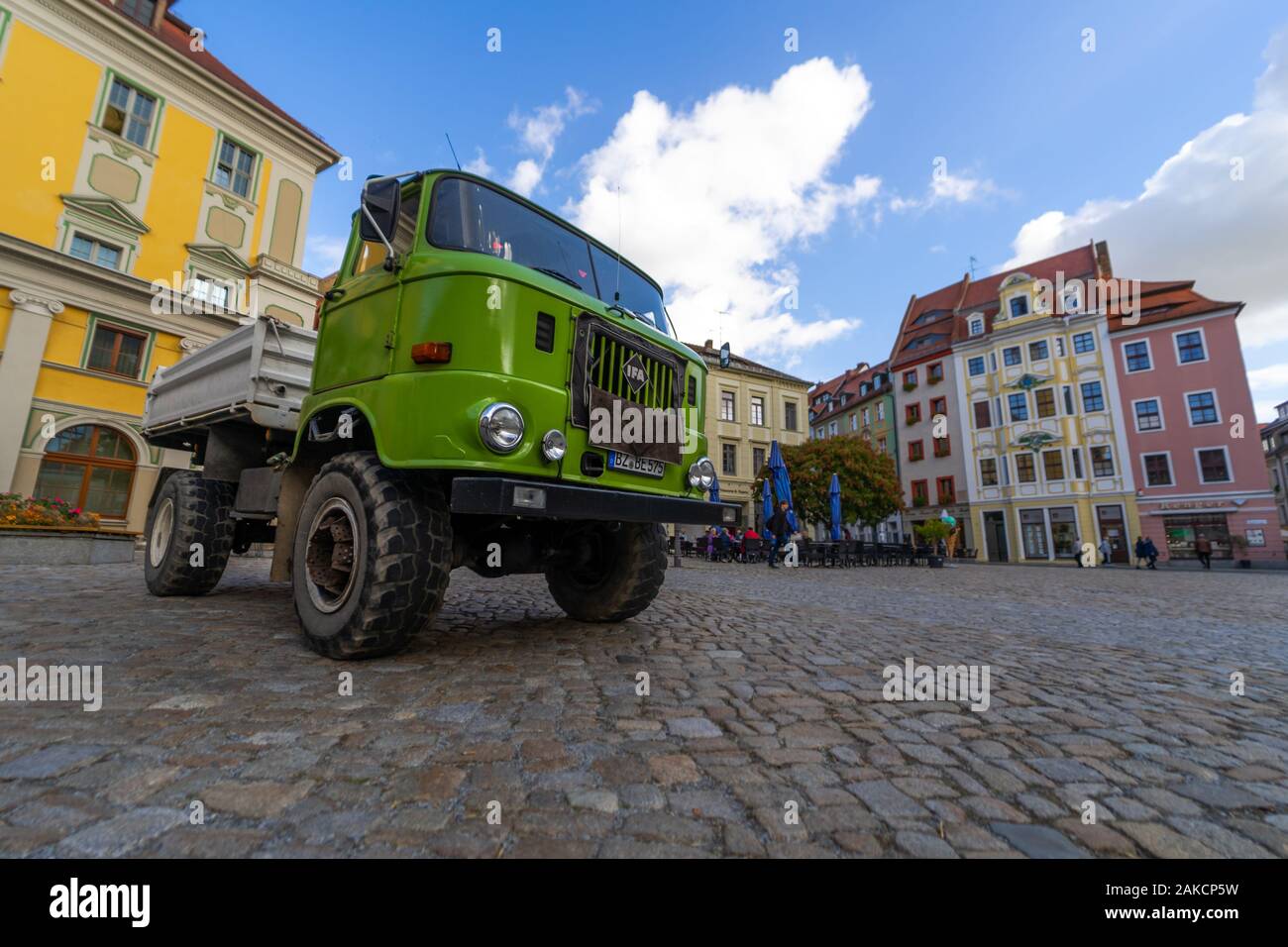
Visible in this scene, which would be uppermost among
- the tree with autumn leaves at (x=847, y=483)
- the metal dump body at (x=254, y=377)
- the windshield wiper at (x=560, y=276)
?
the tree with autumn leaves at (x=847, y=483)

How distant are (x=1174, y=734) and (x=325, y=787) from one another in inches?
126

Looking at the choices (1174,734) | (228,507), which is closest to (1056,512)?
(1174,734)

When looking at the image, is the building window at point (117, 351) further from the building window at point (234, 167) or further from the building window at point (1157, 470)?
the building window at point (1157, 470)

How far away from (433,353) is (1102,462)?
123ft

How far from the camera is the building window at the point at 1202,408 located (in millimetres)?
27500

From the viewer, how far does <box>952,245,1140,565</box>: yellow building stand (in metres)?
29.2

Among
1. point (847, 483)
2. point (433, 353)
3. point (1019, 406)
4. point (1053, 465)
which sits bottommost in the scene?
point (433, 353)

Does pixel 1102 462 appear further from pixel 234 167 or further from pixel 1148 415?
pixel 234 167

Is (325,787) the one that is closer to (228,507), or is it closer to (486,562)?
(486,562)

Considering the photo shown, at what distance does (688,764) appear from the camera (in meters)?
1.80

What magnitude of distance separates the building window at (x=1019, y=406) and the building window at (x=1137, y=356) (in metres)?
5.01

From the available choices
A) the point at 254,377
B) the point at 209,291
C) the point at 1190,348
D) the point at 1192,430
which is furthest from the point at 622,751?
the point at 1190,348

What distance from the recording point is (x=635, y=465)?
3.48 m

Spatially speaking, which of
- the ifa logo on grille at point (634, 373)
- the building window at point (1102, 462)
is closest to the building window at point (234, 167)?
the ifa logo on grille at point (634, 373)
